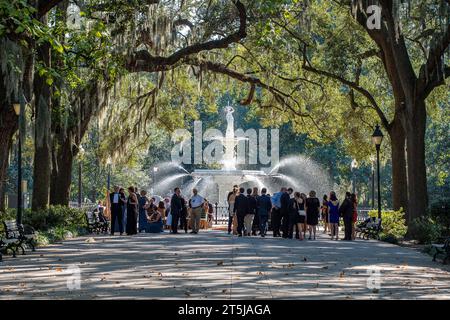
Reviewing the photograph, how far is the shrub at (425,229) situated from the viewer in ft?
83.7

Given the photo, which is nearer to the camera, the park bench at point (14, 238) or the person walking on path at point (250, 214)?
the park bench at point (14, 238)

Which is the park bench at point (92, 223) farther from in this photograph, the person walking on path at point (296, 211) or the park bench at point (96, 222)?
the person walking on path at point (296, 211)

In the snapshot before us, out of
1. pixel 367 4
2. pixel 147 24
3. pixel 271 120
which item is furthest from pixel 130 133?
pixel 367 4

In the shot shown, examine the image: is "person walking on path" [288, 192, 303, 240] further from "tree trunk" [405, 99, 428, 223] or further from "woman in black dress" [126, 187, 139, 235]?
"woman in black dress" [126, 187, 139, 235]

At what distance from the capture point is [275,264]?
1783 centimetres

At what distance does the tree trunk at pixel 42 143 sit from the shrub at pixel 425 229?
1145 cm

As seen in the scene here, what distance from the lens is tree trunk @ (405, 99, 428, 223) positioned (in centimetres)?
2803

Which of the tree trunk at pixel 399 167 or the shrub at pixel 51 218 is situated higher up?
the tree trunk at pixel 399 167

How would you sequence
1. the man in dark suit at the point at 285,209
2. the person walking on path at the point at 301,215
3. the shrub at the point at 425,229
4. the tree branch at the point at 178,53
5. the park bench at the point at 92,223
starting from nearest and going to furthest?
the shrub at the point at 425,229 < the tree branch at the point at 178,53 < the person walking on path at the point at 301,215 < the man in dark suit at the point at 285,209 < the park bench at the point at 92,223

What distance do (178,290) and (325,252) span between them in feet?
33.3

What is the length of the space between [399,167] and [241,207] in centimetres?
684

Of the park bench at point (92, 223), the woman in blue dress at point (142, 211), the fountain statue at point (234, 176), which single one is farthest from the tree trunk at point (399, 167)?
the fountain statue at point (234, 176)

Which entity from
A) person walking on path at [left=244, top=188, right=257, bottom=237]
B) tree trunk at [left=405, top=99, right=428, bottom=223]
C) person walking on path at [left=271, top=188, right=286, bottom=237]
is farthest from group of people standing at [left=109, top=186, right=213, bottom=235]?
tree trunk at [left=405, top=99, right=428, bottom=223]

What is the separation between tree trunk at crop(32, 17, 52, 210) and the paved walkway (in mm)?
3759
